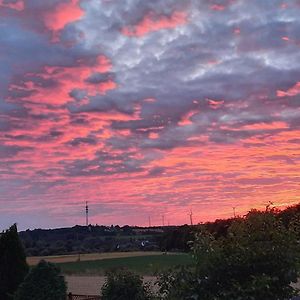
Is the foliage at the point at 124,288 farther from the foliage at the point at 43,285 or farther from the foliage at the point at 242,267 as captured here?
the foliage at the point at 242,267

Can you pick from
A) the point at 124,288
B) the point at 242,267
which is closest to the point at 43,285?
the point at 124,288

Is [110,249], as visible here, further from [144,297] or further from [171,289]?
[171,289]

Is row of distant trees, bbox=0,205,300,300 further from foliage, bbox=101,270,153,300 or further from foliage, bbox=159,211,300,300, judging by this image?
foliage, bbox=101,270,153,300

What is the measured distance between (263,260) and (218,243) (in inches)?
26.5

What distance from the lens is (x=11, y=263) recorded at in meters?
18.5

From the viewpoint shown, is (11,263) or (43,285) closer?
(43,285)

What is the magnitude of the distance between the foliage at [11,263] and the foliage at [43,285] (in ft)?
9.34

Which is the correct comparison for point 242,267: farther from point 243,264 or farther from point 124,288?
point 124,288

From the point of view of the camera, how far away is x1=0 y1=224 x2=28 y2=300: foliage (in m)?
18.2

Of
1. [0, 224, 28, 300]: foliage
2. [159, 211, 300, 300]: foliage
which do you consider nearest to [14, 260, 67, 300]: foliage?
[0, 224, 28, 300]: foliage

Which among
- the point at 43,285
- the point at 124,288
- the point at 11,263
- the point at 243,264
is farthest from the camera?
the point at 11,263

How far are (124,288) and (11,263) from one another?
4.99 m

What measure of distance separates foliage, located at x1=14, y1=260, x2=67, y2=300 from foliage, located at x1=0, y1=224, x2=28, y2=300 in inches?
112

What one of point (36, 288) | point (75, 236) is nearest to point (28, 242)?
point (75, 236)
